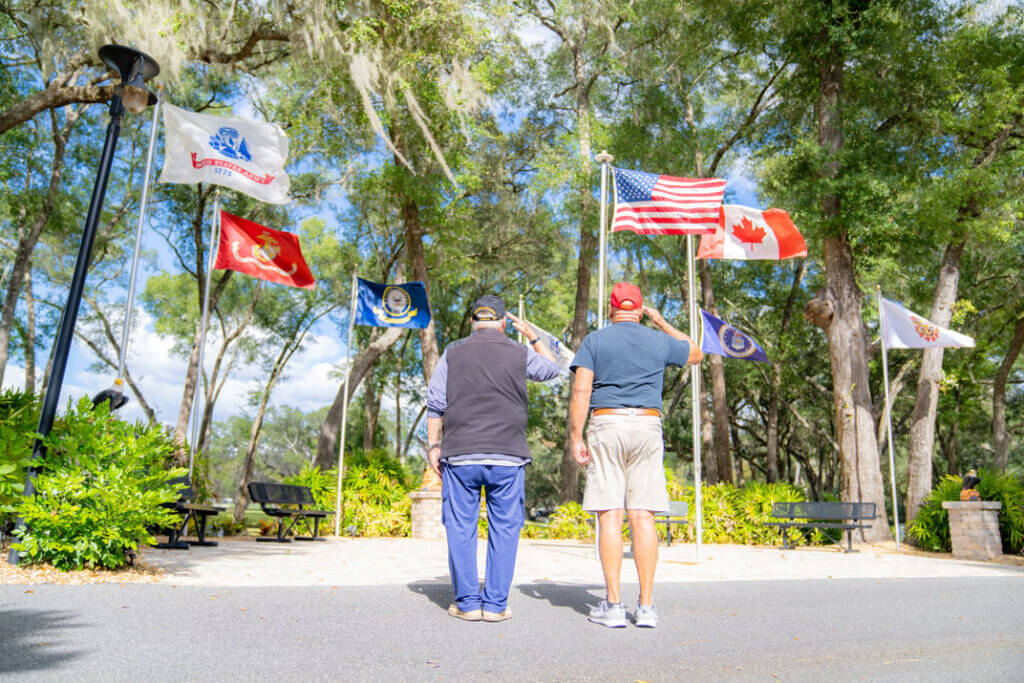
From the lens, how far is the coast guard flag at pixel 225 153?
33.6ft

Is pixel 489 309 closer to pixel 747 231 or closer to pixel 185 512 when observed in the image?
pixel 185 512

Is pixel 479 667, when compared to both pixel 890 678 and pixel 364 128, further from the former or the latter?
pixel 364 128

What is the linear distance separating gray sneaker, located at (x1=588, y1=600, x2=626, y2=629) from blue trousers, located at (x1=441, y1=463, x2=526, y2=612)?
1.85ft

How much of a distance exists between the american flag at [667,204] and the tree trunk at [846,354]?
6089 mm

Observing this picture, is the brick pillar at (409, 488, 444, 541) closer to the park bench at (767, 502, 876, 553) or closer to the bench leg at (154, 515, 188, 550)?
the bench leg at (154, 515, 188, 550)

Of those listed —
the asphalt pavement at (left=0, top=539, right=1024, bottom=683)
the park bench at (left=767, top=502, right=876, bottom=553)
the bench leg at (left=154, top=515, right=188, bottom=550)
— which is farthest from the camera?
the park bench at (left=767, top=502, right=876, bottom=553)

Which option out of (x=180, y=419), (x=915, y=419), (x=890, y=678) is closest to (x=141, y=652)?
(x=890, y=678)

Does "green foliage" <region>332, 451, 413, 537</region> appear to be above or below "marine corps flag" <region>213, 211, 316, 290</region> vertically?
below

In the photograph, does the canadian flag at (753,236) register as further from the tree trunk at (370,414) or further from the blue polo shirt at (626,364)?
→ the tree trunk at (370,414)

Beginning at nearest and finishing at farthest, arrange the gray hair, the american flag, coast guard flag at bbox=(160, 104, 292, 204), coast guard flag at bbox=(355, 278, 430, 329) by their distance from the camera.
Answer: the gray hair
the american flag
coast guard flag at bbox=(160, 104, 292, 204)
coast guard flag at bbox=(355, 278, 430, 329)

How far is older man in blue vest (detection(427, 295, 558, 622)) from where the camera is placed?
162 inches

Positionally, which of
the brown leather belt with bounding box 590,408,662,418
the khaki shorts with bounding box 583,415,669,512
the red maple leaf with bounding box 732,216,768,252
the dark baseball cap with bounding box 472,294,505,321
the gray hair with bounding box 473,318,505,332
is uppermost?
the red maple leaf with bounding box 732,216,768,252

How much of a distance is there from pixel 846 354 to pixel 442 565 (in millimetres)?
10763

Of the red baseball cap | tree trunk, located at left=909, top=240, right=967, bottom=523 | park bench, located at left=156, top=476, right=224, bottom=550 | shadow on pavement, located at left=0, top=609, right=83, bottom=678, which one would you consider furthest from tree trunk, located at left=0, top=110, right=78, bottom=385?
tree trunk, located at left=909, top=240, right=967, bottom=523
